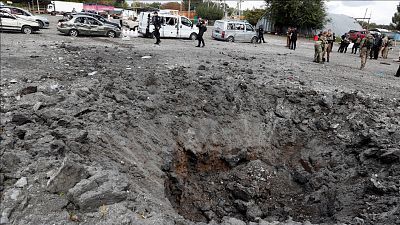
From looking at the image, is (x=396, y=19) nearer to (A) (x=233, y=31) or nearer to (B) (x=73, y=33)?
(A) (x=233, y=31)

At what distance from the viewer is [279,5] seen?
3497cm

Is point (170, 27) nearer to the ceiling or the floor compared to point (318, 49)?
nearer to the ceiling

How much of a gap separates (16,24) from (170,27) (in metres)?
9.11

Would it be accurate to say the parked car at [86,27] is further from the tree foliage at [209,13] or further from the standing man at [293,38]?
the tree foliage at [209,13]

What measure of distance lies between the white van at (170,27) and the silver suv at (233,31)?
6.89 feet

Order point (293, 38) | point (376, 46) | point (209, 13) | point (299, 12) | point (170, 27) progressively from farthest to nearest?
point (209, 13)
point (299, 12)
point (170, 27)
point (293, 38)
point (376, 46)

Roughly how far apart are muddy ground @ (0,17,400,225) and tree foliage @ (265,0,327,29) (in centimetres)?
2560

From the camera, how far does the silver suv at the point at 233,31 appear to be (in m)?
23.1

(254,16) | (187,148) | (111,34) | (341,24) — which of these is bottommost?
(187,148)

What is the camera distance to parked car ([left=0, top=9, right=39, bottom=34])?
56.1ft

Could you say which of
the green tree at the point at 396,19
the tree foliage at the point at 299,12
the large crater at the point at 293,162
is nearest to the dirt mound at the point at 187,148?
the large crater at the point at 293,162

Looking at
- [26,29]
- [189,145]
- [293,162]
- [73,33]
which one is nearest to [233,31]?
[73,33]

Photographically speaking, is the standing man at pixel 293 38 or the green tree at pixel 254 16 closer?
the standing man at pixel 293 38

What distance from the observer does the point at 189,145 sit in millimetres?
7594
